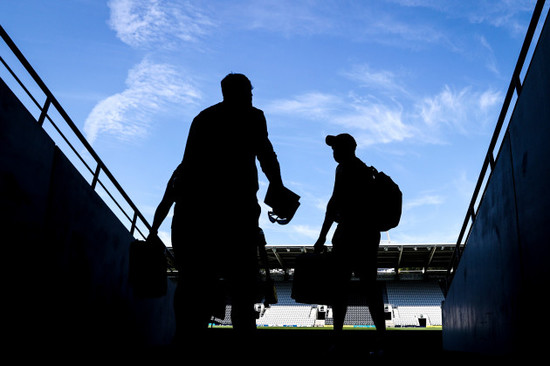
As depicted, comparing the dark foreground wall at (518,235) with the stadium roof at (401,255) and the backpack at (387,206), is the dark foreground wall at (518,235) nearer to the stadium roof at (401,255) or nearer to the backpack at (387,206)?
the backpack at (387,206)

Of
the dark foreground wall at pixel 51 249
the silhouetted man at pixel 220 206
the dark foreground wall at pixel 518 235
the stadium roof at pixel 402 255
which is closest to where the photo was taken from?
the silhouetted man at pixel 220 206

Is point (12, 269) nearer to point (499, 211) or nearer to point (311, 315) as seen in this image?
point (499, 211)

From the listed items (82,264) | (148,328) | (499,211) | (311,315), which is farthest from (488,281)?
(311,315)

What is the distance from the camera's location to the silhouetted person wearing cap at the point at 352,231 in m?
3.47

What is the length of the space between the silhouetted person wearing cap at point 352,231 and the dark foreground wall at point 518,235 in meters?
0.82

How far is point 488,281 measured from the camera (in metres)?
3.42

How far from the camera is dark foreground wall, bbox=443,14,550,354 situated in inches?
91.5

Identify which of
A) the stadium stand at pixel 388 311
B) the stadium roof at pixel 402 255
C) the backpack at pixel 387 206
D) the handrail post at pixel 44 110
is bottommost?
the stadium stand at pixel 388 311

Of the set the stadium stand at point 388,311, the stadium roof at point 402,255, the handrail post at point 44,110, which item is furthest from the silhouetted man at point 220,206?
the stadium stand at point 388,311

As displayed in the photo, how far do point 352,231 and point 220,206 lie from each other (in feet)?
5.75

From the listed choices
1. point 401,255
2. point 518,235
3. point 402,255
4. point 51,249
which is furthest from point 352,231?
point 402,255

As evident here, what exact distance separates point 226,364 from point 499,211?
7.38ft

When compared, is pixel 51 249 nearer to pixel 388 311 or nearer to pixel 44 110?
pixel 44 110

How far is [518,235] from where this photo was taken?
2.72m
